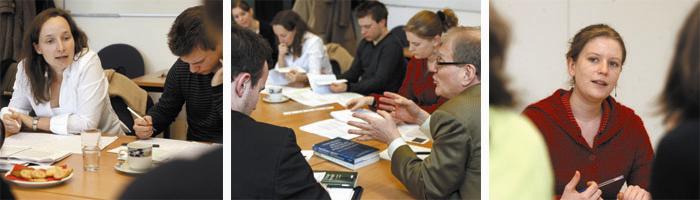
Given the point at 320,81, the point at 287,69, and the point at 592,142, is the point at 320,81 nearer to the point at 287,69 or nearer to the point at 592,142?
the point at 287,69

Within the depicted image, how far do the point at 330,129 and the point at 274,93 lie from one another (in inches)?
10.1

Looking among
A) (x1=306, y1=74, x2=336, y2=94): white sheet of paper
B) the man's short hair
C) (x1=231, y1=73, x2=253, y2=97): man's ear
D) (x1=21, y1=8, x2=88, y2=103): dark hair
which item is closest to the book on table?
(x1=231, y1=73, x2=253, y2=97): man's ear

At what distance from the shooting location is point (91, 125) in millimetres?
2359

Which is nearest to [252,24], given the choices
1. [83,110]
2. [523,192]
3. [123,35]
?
[123,35]

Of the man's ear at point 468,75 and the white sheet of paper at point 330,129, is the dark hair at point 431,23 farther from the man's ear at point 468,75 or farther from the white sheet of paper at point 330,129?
the white sheet of paper at point 330,129

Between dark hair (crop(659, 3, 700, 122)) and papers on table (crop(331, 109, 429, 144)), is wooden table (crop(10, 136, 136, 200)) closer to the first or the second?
papers on table (crop(331, 109, 429, 144))

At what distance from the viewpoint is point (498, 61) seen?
2.39 m

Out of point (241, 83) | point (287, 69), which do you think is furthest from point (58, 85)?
point (287, 69)

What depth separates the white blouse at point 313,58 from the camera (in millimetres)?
2887

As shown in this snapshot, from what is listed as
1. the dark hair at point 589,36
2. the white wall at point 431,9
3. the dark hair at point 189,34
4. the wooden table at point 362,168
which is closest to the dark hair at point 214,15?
the dark hair at point 189,34

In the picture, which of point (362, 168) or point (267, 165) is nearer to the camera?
point (267, 165)

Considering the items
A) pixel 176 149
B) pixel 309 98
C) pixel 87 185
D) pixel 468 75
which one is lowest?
pixel 87 185

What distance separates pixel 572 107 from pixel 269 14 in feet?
3.93

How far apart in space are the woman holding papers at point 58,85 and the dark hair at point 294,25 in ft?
2.40
